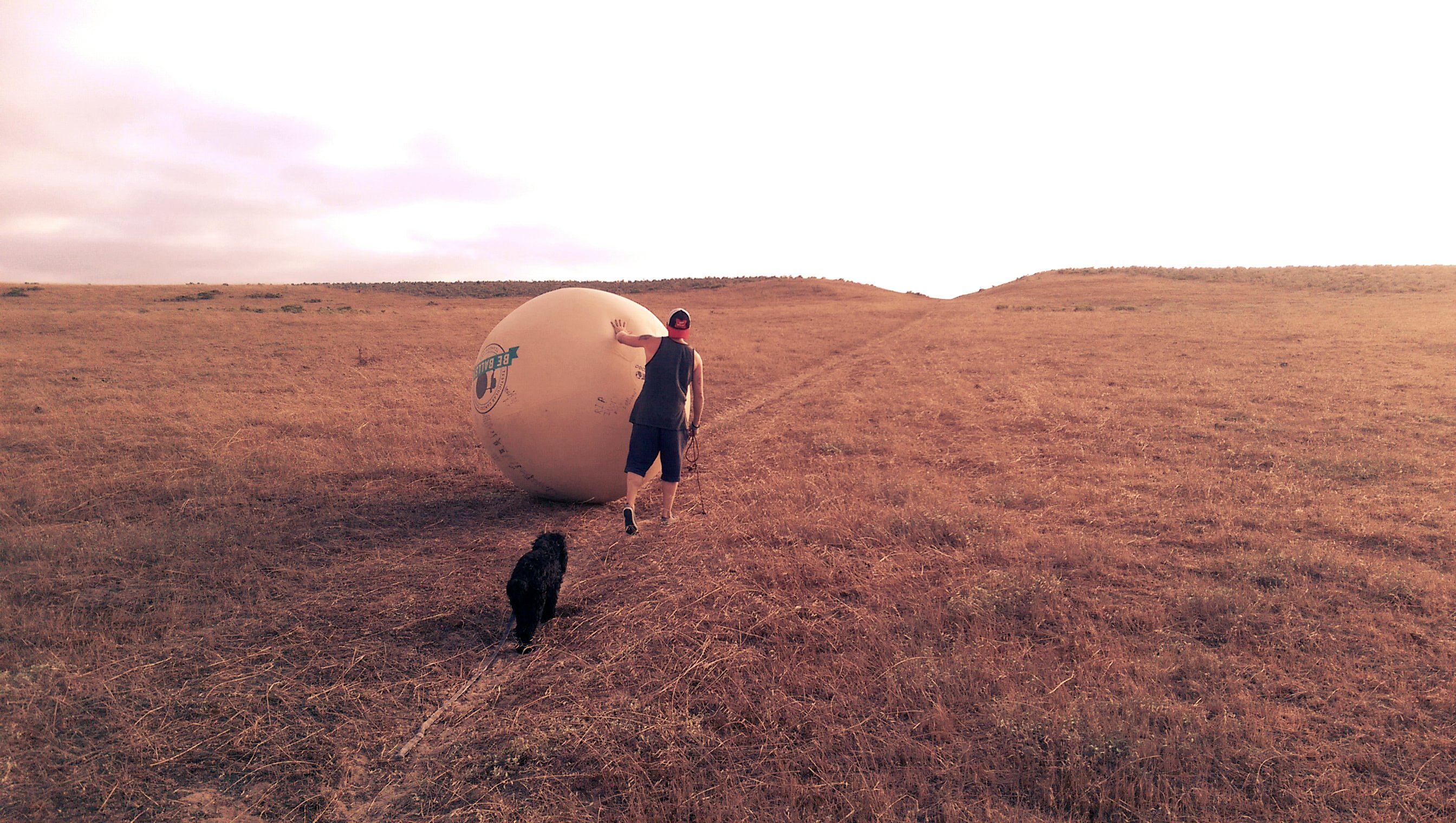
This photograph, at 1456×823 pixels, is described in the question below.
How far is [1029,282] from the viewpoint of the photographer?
177ft

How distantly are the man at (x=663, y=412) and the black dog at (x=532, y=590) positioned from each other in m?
2.01

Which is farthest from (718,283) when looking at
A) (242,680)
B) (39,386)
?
(242,680)

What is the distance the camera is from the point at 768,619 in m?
5.19

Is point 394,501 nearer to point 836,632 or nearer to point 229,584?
point 229,584

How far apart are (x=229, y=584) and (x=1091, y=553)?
7481 millimetres

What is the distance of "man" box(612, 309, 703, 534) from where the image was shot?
7.28 meters

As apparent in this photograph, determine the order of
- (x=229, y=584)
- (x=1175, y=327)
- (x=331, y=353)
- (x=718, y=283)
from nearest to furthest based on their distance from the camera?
(x=229, y=584), (x=331, y=353), (x=1175, y=327), (x=718, y=283)

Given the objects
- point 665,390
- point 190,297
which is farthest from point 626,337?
point 190,297

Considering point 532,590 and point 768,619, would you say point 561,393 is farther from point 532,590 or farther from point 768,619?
point 768,619

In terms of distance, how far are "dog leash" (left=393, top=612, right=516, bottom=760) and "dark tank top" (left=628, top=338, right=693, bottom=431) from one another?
251 cm

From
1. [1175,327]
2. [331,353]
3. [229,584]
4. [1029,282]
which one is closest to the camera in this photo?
[229,584]

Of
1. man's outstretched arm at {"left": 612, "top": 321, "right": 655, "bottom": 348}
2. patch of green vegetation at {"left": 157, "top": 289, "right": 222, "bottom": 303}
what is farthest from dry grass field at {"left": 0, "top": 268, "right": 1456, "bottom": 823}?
patch of green vegetation at {"left": 157, "top": 289, "right": 222, "bottom": 303}

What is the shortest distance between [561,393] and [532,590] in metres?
2.84

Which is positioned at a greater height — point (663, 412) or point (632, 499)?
point (663, 412)
